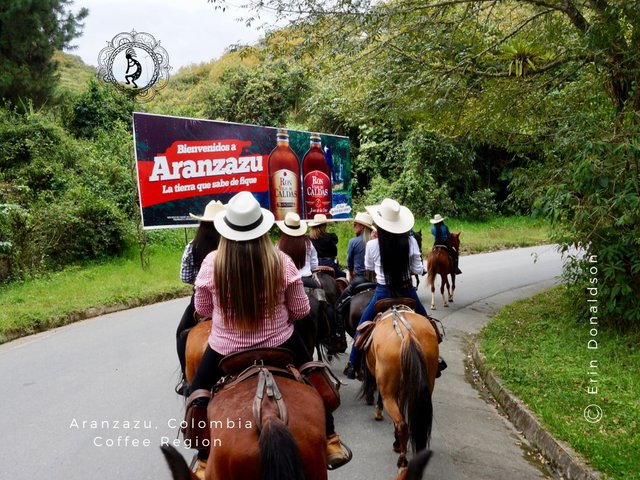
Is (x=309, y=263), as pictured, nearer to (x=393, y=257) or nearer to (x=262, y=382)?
(x=393, y=257)

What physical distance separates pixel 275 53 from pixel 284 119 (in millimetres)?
16289

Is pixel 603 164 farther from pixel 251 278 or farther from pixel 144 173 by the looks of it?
pixel 144 173

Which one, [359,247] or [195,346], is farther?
[359,247]

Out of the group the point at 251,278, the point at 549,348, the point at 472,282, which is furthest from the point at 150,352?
the point at 472,282

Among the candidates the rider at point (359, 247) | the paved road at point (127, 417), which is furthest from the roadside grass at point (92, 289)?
the rider at point (359, 247)

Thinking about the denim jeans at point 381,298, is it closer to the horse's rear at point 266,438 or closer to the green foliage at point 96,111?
the horse's rear at point 266,438

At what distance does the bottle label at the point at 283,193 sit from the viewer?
13.1 meters

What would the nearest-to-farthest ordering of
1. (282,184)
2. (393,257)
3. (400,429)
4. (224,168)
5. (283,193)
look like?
(400,429)
(393,257)
(224,168)
(283,193)
(282,184)

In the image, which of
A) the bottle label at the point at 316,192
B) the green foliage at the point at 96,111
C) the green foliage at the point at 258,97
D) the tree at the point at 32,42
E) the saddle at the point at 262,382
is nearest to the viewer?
the saddle at the point at 262,382

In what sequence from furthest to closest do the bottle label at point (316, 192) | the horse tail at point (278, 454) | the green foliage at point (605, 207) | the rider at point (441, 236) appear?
the bottle label at point (316, 192) < the rider at point (441, 236) < the green foliage at point (605, 207) < the horse tail at point (278, 454)

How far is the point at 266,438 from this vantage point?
2348 mm

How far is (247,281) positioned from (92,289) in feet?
31.5

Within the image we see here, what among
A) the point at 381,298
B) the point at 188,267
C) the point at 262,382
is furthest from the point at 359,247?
the point at 262,382

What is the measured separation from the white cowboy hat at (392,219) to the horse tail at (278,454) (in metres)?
3.03
